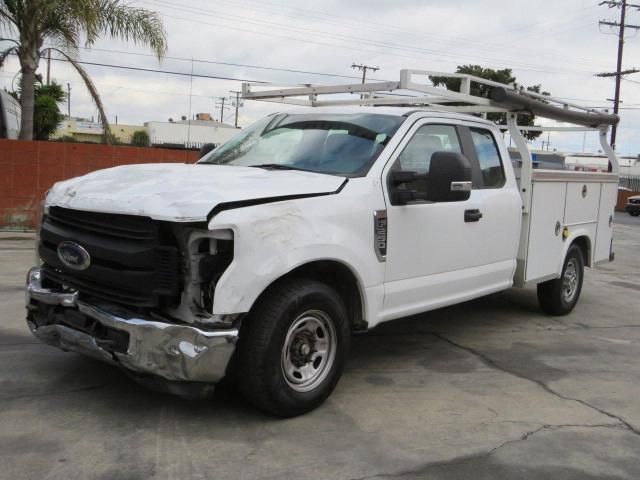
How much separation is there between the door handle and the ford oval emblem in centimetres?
292

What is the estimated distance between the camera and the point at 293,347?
4082 millimetres

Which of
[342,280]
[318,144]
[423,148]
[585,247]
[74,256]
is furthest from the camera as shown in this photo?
[585,247]

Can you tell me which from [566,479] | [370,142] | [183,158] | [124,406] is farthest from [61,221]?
[183,158]

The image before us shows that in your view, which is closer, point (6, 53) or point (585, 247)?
point (585, 247)

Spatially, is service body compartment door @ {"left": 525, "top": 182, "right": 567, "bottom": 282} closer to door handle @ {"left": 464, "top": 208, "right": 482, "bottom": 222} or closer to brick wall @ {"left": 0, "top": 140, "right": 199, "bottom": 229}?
door handle @ {"left": 464, "top": 208, "right": 482, "bottom": 222}

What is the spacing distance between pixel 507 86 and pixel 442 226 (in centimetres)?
193

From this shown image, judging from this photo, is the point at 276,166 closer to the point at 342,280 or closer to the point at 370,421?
the point at 342,280

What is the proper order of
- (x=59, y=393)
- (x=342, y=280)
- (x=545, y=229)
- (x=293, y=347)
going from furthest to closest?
(x=545, y=229), (x=342, y=280), (x=59, y=393), (x=293, y=347)

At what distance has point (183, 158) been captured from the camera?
553 inches

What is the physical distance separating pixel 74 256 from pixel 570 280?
5.67m

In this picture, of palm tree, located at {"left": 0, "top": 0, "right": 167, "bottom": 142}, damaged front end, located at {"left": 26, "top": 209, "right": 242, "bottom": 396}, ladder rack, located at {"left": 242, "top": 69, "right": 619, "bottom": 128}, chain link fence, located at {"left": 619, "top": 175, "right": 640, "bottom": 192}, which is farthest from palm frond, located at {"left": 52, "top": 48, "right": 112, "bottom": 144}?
chain link fence, located at {"left": 619, "top": 175, "right": 640, "bottom": 192}

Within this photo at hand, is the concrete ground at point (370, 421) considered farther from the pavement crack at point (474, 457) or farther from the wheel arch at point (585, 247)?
the wheel arch at point (585, 247)

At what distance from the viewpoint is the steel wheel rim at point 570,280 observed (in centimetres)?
735

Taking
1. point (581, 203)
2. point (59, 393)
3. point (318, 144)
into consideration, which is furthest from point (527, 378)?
point (59, 393)
